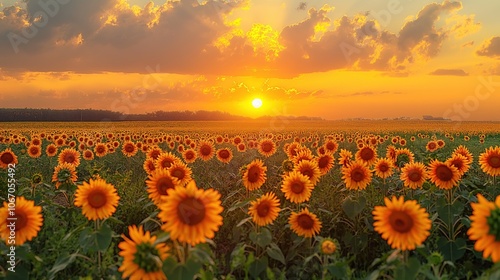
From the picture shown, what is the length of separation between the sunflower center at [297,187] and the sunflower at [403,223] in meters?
2.65

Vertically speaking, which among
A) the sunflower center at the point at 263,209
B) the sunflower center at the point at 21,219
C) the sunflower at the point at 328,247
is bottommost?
the sunflower at the point at 328,247

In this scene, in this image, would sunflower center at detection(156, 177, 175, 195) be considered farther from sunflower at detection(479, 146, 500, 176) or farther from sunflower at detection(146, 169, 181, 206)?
sunflower at detection(479, 146, 500, 176)

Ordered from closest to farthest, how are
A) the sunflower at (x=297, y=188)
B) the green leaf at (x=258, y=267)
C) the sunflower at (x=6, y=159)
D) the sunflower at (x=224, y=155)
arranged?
1. the green leaf at (x=258, y=267)
2. the sunflower at (x=297, y=188)
3. the sunflower at (x=6, y=159)
4. the sunflower at (x=224, y=155)

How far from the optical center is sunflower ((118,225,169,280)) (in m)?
3.90

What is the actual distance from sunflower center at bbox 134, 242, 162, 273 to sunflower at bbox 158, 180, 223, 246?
216 millimetres

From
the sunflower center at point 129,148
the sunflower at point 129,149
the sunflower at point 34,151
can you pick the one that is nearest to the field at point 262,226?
the sunflower at point 129,149

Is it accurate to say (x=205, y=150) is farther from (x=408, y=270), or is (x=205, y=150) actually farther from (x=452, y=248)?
(x=408, y=270)

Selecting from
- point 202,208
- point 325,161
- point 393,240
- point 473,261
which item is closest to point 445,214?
point 473,261

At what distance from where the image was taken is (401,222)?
4.20m

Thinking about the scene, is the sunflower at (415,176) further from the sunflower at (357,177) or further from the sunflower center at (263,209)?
the sunflower center at (263,209)

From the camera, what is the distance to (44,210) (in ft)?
25.5

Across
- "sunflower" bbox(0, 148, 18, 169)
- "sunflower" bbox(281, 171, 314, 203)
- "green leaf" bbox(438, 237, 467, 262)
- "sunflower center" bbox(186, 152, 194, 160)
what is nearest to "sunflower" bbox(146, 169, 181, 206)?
"sunflower" bbox(281, 171, 314, 203)

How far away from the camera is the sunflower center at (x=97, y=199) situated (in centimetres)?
516

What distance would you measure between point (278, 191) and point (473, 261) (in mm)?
4201
